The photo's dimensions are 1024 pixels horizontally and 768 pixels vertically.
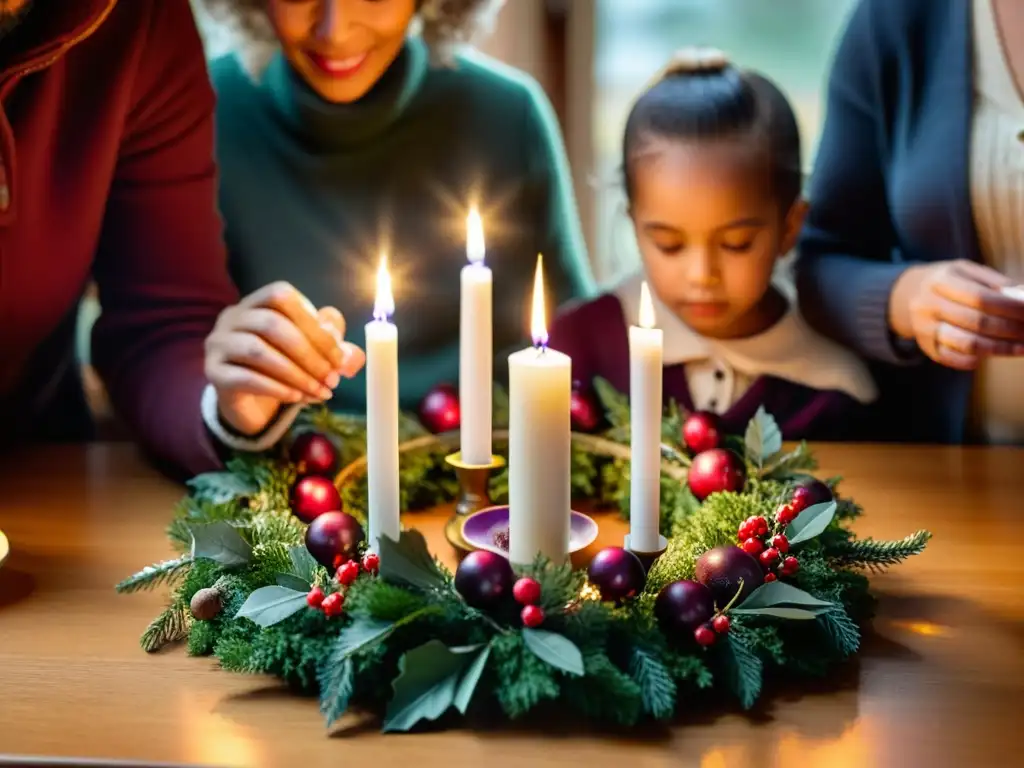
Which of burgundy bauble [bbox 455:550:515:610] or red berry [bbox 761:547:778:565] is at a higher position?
burgundy bauble [bbox 455:550:515:610]

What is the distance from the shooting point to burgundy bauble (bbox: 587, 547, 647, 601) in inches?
34.6

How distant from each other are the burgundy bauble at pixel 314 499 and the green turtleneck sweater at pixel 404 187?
0.32 meters

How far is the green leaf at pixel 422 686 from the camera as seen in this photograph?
795mm

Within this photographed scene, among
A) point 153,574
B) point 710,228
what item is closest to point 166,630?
point 153,574

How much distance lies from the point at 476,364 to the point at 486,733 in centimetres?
42

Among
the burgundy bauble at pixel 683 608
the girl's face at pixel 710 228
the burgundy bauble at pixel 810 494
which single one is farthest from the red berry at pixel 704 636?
the girl's face at pixel 710 228

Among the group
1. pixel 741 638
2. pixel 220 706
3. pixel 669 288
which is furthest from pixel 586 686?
pixel 669 288

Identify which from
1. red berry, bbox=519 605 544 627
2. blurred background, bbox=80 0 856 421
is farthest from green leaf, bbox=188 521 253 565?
blurred background, bbox=80 0 856 421

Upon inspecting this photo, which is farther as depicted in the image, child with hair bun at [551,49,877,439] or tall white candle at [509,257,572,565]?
child with hair bun at [551,49,877,439]

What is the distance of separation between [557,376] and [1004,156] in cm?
71

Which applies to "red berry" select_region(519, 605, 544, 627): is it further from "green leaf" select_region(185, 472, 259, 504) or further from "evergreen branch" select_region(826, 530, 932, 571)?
"green leaf" select_region(185, 472, 259, 504)

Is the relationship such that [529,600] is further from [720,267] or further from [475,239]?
[720,267]

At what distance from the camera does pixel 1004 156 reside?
51.8 inches

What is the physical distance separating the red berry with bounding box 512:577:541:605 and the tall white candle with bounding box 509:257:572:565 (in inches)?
2.2
